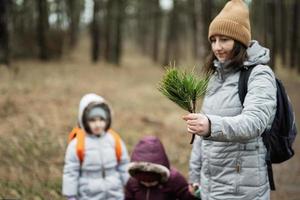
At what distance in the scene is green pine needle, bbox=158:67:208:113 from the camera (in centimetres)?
285

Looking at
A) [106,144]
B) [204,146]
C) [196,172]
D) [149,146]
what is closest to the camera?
[204,146]

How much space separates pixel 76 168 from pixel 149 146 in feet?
2.79

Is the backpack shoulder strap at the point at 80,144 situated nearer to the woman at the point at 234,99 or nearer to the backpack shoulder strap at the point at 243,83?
the woman at the point at 234,99

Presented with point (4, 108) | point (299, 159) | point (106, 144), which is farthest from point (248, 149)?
point (4, 108)

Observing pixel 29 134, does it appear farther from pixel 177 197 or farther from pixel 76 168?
pixel 177 197

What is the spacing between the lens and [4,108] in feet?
33.0

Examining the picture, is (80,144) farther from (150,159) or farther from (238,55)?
(238,55)

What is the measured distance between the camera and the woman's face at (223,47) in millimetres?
3209

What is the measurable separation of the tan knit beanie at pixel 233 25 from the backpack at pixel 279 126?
221 millimetres

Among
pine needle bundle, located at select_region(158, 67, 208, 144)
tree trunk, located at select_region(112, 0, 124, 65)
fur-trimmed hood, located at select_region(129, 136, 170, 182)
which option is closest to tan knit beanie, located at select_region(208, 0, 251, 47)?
pine needle bundle, located at select_region(158, 67, 208, 144)

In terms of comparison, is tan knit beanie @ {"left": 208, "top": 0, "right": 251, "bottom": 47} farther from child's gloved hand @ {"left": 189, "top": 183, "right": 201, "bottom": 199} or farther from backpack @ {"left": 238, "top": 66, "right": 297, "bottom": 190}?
child's gloved hand @ {"left": 189, "top": 183, "right": 201, "bottom": 199}

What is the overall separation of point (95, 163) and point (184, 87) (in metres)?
2.38

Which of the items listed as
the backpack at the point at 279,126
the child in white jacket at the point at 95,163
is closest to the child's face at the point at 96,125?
the child in white jacket at the point at 95,163

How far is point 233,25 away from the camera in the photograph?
320cm
